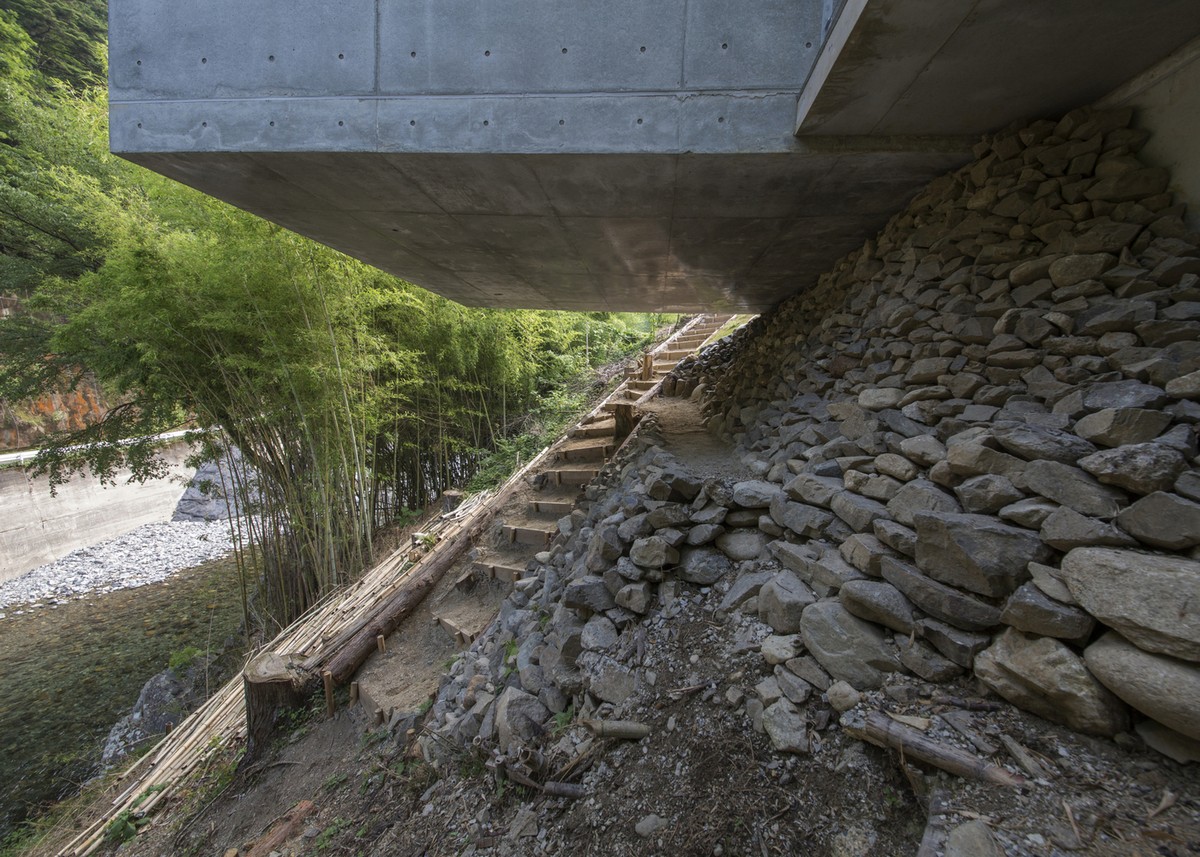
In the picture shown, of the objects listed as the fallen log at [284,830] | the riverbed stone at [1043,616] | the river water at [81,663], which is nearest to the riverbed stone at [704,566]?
the riverbed stone at [1043,616]

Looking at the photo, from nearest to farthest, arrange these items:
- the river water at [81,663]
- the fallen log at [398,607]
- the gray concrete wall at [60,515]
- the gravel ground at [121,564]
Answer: the fallen log at [398,607]
the river water at [81,663]
the gravel ground at [121,564]
the gray concrete wall at [60,515]

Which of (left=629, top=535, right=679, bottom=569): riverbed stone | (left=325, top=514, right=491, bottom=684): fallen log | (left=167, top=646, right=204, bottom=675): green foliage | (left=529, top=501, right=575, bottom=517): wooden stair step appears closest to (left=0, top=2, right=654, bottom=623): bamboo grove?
(left=167, top=646, right=204, bottom=675): green foliage

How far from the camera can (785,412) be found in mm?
3533

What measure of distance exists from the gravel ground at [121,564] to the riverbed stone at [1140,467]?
14112 mm

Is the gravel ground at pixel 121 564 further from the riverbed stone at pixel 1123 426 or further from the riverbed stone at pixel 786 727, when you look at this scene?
the riverbed stone at pixel 1123 426

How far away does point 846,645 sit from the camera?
64.5 inches

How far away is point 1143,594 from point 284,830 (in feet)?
13.9

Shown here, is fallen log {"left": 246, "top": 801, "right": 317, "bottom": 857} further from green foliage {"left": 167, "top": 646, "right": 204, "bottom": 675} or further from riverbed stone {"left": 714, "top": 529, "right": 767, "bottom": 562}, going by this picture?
Answer: green foliage {"left": 167, "top": 646, "right": 204, "bottom": 675}

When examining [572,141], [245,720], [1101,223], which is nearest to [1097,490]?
[1101,223]

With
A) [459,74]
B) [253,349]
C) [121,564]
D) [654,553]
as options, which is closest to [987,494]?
[654,553]

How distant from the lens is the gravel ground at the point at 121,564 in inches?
349

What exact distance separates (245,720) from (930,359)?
610 centimetres

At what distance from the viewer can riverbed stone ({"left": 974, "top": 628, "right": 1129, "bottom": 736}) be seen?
119 cm

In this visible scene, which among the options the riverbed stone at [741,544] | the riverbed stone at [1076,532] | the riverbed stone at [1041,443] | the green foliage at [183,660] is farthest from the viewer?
the green foliage at [183,660]
